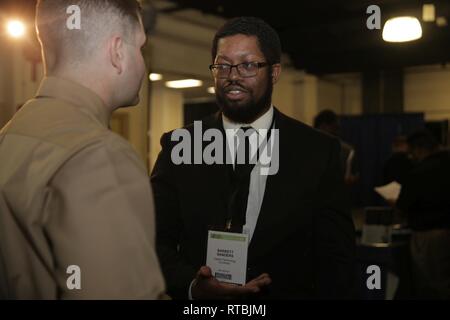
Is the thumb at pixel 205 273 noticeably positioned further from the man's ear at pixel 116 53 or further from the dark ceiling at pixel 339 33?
the dark ceiling at pixel 339 33

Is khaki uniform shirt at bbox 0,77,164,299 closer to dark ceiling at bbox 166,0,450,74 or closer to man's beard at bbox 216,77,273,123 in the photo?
man's beard at bbox 216,77,273,123

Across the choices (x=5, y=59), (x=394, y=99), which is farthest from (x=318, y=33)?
(x=5, y=59)

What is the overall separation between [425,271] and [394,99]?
6540 millimetres

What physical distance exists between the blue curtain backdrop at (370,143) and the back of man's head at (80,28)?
8.47 metres

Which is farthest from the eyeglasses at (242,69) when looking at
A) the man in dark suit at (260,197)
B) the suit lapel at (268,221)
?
the suit lapel at (268,221)

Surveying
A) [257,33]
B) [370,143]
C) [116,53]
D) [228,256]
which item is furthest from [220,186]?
[370,143]

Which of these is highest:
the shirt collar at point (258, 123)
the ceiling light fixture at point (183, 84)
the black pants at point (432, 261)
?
the ceiling light fixture at point (183, 84)

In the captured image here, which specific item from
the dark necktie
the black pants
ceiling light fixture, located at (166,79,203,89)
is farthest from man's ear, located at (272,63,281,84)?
ceiling light fixture, located at (166,79,203,89)

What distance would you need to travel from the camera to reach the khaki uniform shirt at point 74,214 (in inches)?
29.3

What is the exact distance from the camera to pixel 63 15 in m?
0.93

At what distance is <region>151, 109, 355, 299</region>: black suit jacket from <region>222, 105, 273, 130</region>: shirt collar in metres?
0.02

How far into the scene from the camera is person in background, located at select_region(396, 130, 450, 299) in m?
3.69

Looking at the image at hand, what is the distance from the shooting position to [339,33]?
276 inches
